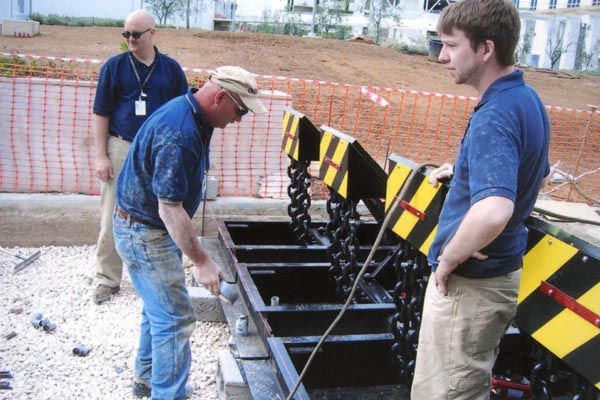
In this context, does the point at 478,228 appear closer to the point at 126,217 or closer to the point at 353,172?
the point at 126,217

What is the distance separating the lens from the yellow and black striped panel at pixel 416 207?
311 cm

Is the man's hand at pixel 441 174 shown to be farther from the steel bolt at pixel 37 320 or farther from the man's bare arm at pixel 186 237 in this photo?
the steel bolt at pixel 37 320

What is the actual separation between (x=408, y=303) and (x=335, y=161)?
145cm

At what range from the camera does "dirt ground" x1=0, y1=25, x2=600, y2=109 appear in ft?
76.4

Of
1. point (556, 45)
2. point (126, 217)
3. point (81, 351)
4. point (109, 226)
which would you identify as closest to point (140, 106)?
point (109, 226)

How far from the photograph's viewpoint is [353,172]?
173 inches

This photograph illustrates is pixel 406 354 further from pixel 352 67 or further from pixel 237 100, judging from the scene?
pixel 352 67

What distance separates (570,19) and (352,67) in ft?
84.0

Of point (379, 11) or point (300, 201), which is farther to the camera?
point (379, 11)

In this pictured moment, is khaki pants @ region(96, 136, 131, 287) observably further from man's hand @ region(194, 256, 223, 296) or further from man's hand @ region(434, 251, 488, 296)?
man's hand @ region(434, 251, 488, 296)

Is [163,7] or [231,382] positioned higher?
[163,7]

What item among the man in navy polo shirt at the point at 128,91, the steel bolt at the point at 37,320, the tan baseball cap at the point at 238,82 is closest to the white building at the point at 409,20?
the man in navy polo shirt at the point at 128,91

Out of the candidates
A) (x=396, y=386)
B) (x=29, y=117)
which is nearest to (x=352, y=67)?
(x=29, y=117)

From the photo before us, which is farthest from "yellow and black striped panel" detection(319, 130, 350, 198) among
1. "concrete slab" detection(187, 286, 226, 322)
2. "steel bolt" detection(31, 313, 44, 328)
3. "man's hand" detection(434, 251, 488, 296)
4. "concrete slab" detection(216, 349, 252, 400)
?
"steel bolt" detection(31, 313, 44, 328)
